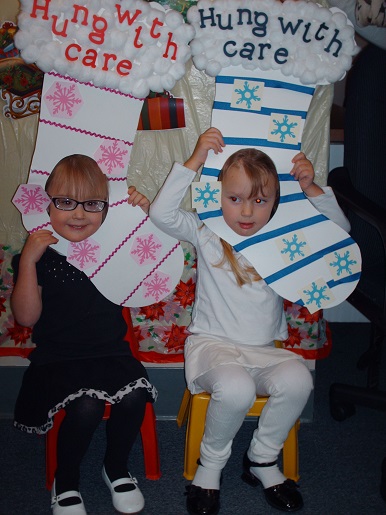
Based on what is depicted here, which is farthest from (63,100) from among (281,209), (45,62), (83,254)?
(281,209)

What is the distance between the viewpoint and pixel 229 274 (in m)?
1.65

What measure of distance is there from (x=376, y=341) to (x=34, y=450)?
1.14 m

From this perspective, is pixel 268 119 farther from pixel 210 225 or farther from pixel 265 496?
pixel 265 496

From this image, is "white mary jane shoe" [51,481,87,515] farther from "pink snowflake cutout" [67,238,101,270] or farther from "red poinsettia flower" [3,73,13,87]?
"red poinsettia flower" [3,73,13,87]

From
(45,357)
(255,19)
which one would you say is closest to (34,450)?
(45,357)

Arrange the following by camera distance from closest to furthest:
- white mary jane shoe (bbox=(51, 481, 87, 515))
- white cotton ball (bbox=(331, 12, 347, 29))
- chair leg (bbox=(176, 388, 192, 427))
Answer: white mary jane shoe (bbox=(51, 481, 87, 515))
white cotton ball (bbox=(331, 12, 347, 29))
chair leg (bbox=(176, 388, 192, 427))

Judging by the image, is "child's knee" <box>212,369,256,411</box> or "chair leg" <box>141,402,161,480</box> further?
"chair leg" <box>141,402,161,480</box>

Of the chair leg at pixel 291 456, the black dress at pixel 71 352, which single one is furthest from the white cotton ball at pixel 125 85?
the chair leg at pixel 291 456

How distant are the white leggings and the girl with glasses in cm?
18

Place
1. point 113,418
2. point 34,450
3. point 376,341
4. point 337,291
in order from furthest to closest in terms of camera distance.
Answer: point 376,341 < point 34,450 < point 337,291 < point 113,418

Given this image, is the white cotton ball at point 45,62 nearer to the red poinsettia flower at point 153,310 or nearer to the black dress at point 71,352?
the black dress at point 71,352

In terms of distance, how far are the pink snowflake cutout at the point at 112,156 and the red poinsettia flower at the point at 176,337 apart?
1.78ft

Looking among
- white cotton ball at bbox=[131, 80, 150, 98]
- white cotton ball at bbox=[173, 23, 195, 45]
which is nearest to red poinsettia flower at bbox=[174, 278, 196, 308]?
white cotton ball at bbox=[131, 80, 150, 98]

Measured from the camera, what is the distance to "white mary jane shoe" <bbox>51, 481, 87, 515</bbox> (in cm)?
148
